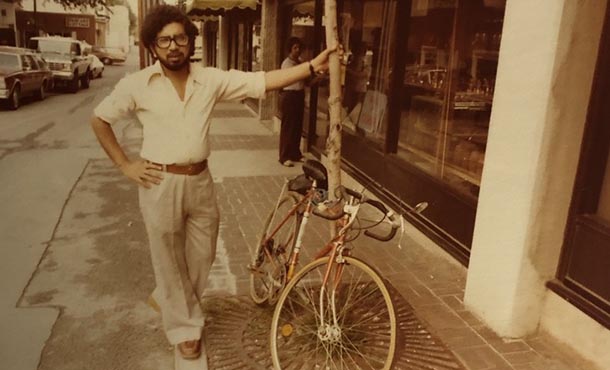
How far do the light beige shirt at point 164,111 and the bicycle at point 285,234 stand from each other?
29.1 inches

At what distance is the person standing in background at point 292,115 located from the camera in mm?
9617

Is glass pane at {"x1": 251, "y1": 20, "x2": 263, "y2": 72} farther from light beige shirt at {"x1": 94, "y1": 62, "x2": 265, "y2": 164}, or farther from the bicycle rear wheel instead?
light beige shirt at {"x1": 94, "y1": 62, "x2": 265, "y2": 164}

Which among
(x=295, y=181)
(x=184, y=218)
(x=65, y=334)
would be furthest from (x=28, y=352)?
(x=295, y=181)

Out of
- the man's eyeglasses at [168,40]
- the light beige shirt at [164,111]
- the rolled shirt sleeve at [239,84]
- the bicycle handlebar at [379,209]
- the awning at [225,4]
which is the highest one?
Result: the awning at [225,4]

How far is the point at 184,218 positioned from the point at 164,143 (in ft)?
1.67

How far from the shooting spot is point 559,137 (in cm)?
381

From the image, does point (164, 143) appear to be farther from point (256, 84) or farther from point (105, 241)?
point (105, 241)

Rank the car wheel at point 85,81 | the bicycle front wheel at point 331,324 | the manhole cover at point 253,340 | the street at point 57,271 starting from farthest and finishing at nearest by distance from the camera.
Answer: the car wheel at point 85,81 → the street at point 57,271 → the manhole cover at point 253,340 → the bicycle front wheel at point 331,324

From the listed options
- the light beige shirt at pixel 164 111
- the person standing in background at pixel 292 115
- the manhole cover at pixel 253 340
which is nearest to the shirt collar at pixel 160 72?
the light beige shirt at pixel 164 111

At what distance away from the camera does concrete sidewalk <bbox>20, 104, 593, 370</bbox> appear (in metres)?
3.87

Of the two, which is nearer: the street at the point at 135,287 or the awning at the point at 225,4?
the street at the point at 135,287

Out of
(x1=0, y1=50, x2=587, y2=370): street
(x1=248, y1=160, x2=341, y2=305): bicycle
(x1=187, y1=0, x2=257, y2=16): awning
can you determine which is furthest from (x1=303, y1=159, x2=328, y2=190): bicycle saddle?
(x1=187, y1=0, x2=257, y2=16): awning

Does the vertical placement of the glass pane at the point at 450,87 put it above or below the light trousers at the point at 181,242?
above

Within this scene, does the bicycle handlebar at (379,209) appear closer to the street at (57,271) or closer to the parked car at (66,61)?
the street at (57,271)
